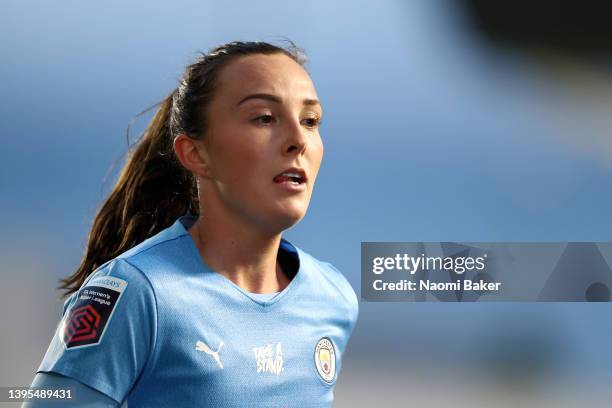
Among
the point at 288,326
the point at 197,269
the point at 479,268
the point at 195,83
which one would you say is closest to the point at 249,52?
the point at 195,83

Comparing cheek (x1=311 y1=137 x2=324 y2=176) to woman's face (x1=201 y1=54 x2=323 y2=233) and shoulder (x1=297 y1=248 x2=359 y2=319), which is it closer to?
woman's face (x1=201 y1=54 x2=323 y2=233)

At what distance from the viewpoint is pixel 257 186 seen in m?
2.01

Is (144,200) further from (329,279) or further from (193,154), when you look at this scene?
(329,279)

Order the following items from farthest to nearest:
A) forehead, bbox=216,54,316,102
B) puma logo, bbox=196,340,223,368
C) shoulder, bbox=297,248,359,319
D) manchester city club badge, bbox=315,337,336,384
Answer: shoulder, bbox=297,248,359,319, manchester city club badge, bbox=315,337,336,384, forehead, bbox=216,54,316,102, puma logo, bbox=196,340,223,368

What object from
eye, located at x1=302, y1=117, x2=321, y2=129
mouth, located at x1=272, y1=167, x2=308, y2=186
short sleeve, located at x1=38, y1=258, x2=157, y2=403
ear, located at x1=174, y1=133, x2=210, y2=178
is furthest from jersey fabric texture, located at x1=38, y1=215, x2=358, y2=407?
eye, located at x1=302, y1=117, x2=321, y2=129

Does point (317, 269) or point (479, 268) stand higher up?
point (479, 268)

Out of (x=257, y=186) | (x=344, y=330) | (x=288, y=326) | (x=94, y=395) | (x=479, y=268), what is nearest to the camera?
(x=94, y=395)

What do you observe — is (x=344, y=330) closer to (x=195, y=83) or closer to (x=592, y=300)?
(x=195, y=83)

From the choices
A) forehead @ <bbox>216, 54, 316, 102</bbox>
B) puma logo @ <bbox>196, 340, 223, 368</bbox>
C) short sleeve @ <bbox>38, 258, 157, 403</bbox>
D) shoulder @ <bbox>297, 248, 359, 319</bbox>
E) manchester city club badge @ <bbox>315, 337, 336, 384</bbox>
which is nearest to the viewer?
short sleeve @ <bbox>38, 258, 157, 403</bbox>

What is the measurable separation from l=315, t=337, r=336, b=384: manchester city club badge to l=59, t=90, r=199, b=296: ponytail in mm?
555

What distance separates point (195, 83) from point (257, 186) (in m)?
0.37

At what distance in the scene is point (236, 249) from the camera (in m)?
2.10

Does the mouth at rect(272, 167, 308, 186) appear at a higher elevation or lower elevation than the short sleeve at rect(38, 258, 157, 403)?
higher

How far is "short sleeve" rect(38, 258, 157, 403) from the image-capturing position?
1845mm
